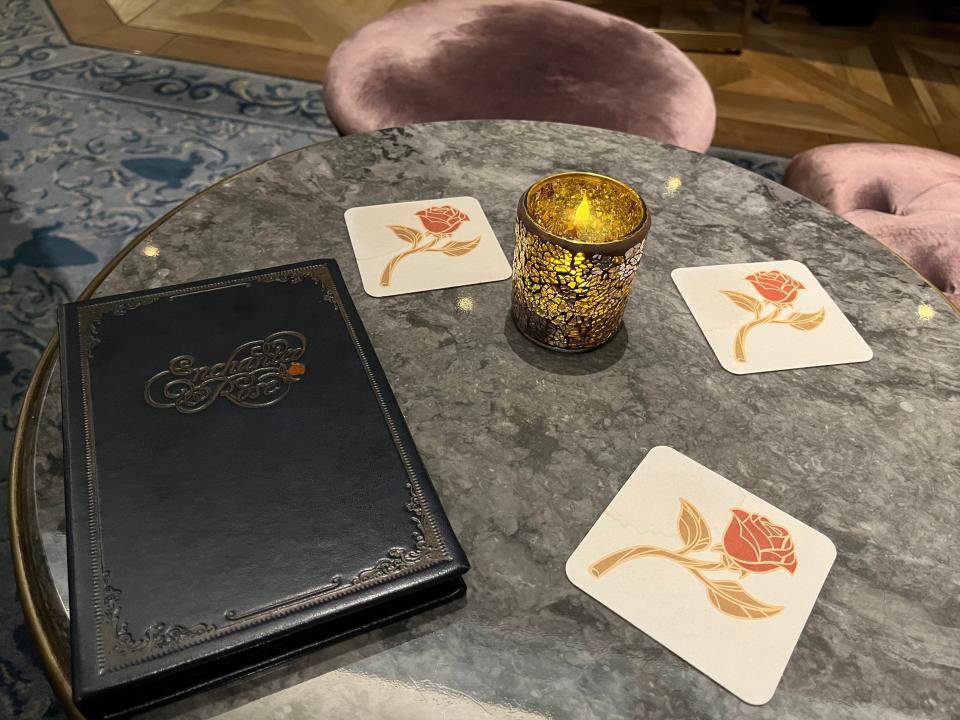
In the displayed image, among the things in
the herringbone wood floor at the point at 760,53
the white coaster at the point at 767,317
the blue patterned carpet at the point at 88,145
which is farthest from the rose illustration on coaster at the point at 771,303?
the herringbone wood floor at the point at 760,53

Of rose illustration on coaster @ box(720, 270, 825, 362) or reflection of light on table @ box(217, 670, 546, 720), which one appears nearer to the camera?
reflection of light on table @ box(217, 670, 546, 720)

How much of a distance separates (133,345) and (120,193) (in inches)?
41.0

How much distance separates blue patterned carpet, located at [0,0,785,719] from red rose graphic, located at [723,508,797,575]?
2.87 ft

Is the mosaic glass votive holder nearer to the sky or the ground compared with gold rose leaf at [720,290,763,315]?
nearer to the sky

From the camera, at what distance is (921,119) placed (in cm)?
179

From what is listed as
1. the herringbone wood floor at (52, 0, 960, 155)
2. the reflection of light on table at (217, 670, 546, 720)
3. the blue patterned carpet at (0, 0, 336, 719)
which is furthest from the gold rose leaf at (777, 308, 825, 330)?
the herringbone wood floor at (52, 0, 960, 155)

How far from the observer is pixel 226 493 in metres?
0.39

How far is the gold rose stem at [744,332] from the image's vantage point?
0.53 m

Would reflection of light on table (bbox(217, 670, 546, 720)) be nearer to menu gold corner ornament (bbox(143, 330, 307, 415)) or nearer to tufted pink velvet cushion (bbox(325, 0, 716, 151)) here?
menu gold corner ornament (bbox(143, 330, 307, 415))

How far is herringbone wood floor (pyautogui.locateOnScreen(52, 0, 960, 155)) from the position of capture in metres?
1.73

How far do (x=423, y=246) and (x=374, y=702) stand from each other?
1.19 feet

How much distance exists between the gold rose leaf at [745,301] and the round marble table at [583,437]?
0.05 metres

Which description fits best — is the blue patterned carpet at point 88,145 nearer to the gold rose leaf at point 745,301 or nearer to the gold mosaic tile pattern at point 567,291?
the gold mosaic tile pattern at point 567,291

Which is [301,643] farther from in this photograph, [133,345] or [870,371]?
[870,371]
